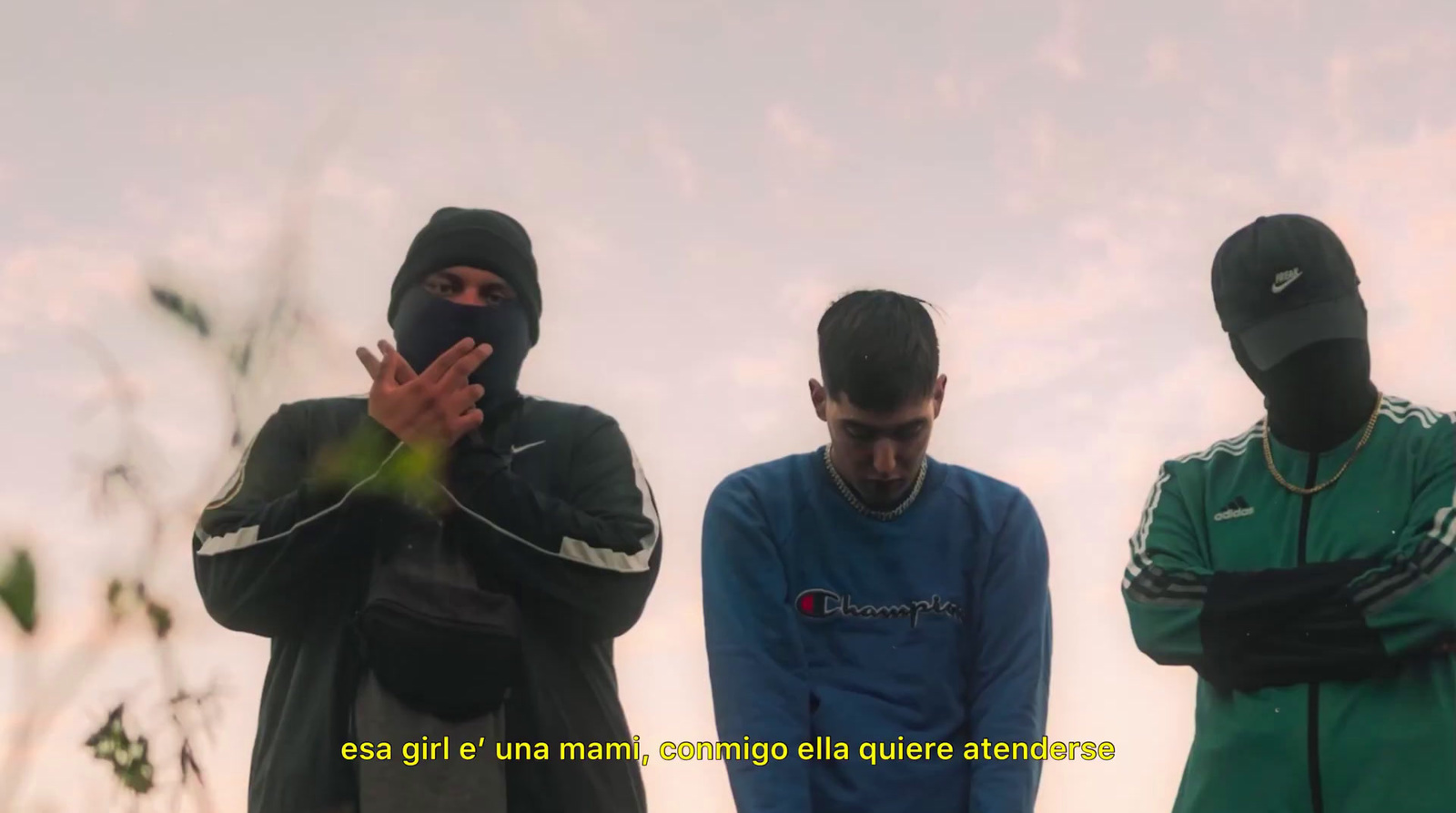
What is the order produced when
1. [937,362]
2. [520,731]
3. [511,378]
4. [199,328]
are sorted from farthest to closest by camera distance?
1. [937,362]
2. [511,378]
3. [520,731]
4. [199,328]

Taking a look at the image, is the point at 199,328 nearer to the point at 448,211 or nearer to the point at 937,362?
the point at 448,211

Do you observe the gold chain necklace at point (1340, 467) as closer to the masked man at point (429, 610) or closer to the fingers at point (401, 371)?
the masked man at point (429, 610)

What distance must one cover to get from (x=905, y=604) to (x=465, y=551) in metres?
1.28

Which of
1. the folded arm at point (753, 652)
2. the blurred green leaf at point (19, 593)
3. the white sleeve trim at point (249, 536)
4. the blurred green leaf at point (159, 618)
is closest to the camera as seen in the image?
the blurred green leaf at point (19, 593)

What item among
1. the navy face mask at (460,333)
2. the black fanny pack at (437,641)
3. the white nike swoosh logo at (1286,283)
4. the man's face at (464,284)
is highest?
the white nike swoosh logo at (1286,283)

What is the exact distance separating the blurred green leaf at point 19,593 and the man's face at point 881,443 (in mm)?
2398

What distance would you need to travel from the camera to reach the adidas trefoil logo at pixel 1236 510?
412 centimetres

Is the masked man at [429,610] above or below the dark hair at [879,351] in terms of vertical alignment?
below

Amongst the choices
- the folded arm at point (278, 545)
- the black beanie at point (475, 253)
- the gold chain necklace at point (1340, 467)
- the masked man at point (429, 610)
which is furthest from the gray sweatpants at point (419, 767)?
the gold chain necklace at point (1340, 467)

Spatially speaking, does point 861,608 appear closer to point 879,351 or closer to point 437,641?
point 879,351

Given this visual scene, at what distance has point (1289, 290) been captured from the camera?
4.07 meters

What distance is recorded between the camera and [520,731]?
3.52 m

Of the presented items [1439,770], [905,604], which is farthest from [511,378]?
[1439,770]

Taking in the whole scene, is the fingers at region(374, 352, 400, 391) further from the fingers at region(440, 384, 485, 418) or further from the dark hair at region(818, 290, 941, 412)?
the dark hair at region(818, 290, 941, 412)
